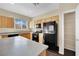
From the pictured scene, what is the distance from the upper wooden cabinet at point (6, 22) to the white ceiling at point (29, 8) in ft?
0.34

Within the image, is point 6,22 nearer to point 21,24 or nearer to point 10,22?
point 10,22

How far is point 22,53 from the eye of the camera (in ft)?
2.32

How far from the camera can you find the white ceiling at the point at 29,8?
3.16 ft

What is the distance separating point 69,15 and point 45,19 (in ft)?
1.34

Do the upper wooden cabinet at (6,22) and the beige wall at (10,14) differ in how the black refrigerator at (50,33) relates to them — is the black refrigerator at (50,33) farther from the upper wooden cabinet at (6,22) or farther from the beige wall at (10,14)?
the upper wooden cabinet at (6,22)

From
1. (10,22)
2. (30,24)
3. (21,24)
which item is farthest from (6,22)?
(30,24)

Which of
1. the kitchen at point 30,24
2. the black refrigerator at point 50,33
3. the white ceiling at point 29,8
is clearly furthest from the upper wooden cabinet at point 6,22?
the black refrigerator at point 50,33

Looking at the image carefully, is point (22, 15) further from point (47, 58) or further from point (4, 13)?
point (47, 58)

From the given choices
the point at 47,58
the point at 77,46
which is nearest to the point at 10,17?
the point at 47,58

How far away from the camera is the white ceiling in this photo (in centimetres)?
96

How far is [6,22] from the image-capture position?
3.15 feet

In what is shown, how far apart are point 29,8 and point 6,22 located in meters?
0.32

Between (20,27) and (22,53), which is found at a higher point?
(20,27)

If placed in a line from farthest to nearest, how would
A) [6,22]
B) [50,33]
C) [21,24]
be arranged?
[50,33] < [21,24] < [6,22]
